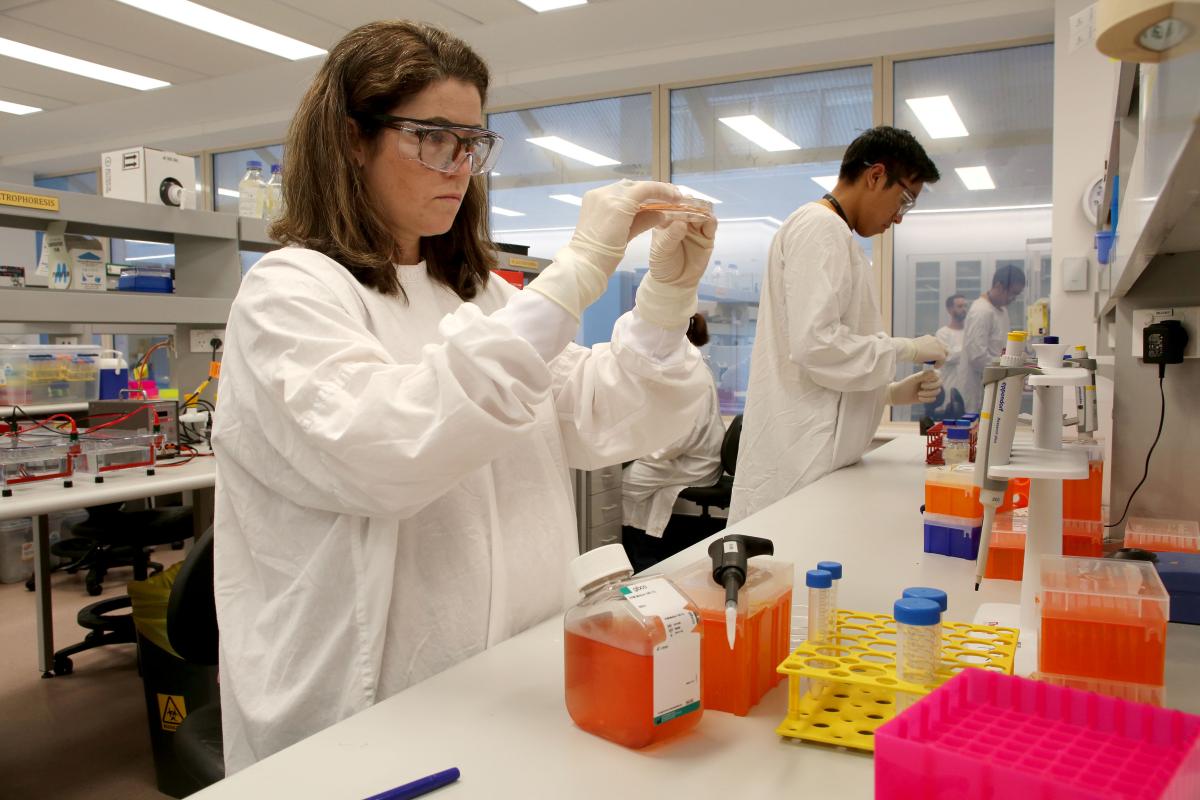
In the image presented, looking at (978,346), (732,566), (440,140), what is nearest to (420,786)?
(732,566)

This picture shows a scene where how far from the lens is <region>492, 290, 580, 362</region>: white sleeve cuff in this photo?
0.90m

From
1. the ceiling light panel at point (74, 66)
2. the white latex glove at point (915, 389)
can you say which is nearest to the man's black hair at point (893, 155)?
the white latex glove at point (915, 389)

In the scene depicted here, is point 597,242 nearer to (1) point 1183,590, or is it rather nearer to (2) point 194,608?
(1) point 1183,590

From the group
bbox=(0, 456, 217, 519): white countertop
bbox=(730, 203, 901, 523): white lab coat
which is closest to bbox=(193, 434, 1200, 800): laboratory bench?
bbox=(730, 203, 901, 523): white lab coat

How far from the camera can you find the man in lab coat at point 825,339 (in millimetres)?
2123

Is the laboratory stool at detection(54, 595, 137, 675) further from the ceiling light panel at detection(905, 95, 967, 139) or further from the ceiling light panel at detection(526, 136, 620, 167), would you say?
the ceiling light panel at detection(905, 95, 967, 139)

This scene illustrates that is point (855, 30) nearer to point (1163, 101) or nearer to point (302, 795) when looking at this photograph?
point (1163, 101)

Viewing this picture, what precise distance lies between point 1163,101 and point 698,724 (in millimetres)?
607

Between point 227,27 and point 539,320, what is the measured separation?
4497 mm

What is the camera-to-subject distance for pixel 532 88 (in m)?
5.18

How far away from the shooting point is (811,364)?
214cm

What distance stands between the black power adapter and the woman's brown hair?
1.16 meters

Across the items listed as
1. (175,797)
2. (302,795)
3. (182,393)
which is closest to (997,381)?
(302,795)

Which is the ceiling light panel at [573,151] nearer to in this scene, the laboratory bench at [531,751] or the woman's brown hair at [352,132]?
the woman's brown hair at [352,132]
